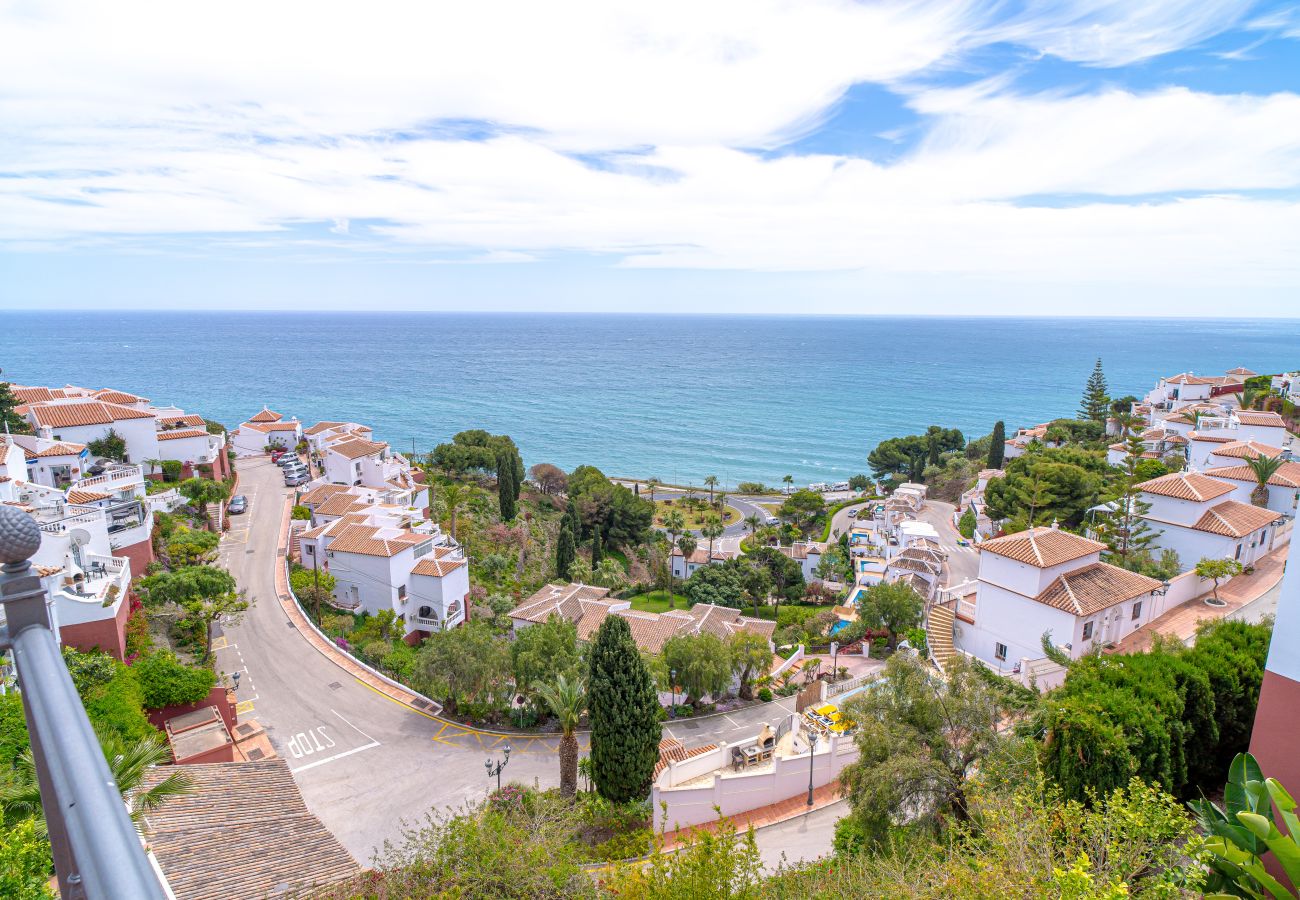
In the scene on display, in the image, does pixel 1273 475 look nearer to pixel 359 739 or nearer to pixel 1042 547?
pixel 1042 547

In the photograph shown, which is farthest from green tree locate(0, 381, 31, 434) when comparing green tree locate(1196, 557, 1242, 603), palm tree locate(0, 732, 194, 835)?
green tree locate(1196, 557, 1242, 603)

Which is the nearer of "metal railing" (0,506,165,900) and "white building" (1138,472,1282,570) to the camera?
"metal railing" (0,506,165,900)

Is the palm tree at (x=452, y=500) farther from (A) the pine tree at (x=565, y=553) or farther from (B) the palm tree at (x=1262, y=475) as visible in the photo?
(B) the palm tree at (x=1262, y=475)

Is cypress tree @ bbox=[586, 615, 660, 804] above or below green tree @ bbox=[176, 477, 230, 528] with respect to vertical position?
below

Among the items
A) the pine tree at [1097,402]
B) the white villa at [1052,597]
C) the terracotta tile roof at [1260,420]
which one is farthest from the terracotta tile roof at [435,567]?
the pine tree at [1097,402]

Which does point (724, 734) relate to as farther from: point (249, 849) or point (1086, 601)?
point (249, 849)

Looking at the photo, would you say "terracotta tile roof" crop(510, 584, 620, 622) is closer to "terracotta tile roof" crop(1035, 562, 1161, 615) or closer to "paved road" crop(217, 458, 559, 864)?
"paved road" crop(217, 458, 559, 864)

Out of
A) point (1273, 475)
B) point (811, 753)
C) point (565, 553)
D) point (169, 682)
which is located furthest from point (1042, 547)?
point (565, 553)
